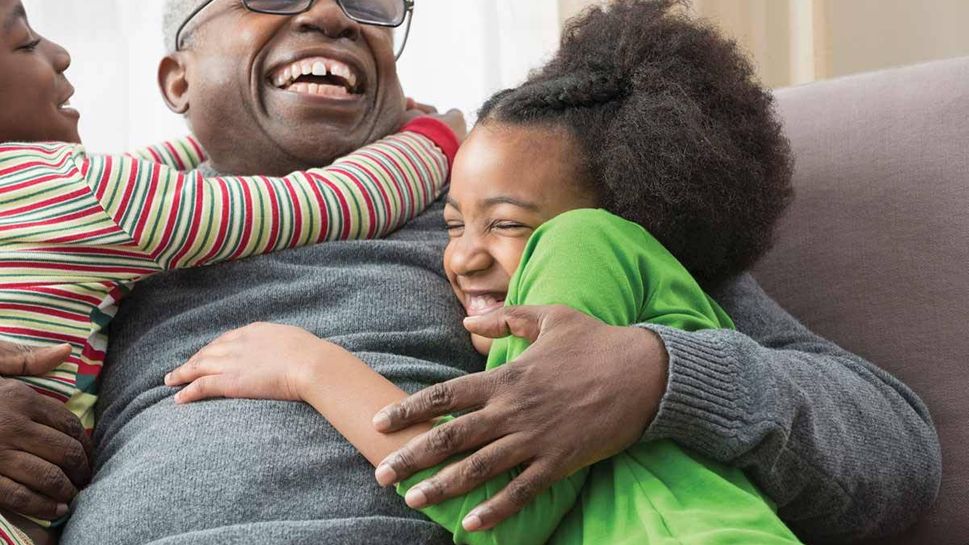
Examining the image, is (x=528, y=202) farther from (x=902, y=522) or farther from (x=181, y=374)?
(x=902, y=522)

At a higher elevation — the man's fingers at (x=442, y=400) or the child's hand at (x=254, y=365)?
the man's fingers at (x=442, y=400)

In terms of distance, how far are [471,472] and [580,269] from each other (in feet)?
0.71

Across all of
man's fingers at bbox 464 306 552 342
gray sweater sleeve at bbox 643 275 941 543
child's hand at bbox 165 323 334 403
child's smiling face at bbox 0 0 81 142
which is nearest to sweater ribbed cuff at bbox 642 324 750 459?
gray sweater sleeve at bbox 643 275 941 543

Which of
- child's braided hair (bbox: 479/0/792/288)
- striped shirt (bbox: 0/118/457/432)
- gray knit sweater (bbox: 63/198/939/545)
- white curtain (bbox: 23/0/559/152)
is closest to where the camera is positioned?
gray knit sweater (bbox: 63/198/939/545)

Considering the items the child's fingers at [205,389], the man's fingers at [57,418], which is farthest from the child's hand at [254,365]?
the man's fingers at [57,418]

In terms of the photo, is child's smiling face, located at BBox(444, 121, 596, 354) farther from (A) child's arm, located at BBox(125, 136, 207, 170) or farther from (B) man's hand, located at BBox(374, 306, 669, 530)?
(A) child's arm, located at BBox(125, 136, 207, 170)

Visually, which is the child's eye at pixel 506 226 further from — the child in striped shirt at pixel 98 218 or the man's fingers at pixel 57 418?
the man's fingers at pixel 57 418

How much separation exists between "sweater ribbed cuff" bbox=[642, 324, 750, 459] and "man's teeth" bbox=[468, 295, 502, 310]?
10.1 inches

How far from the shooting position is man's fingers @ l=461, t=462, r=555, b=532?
968 mm

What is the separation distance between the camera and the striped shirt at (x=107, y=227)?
4.19 feet

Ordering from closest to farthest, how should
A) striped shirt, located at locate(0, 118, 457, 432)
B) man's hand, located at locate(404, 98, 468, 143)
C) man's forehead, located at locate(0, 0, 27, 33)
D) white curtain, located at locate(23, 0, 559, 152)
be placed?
striped shirt, located at locate(0, 118, 457, 432) < man's forehead, located at locate(0, 0, 27, 33) < man's hand, located at locate(404, 98, 468, 143) < white curtain, located at locate(23, 0, 559, 152)

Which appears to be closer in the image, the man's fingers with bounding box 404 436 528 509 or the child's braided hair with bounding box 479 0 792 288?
the man's fingers with bounding box 404 436 528 509

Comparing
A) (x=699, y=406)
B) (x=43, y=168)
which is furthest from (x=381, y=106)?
(x=699, y=406)

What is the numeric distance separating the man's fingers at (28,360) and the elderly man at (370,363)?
11 centimetres
